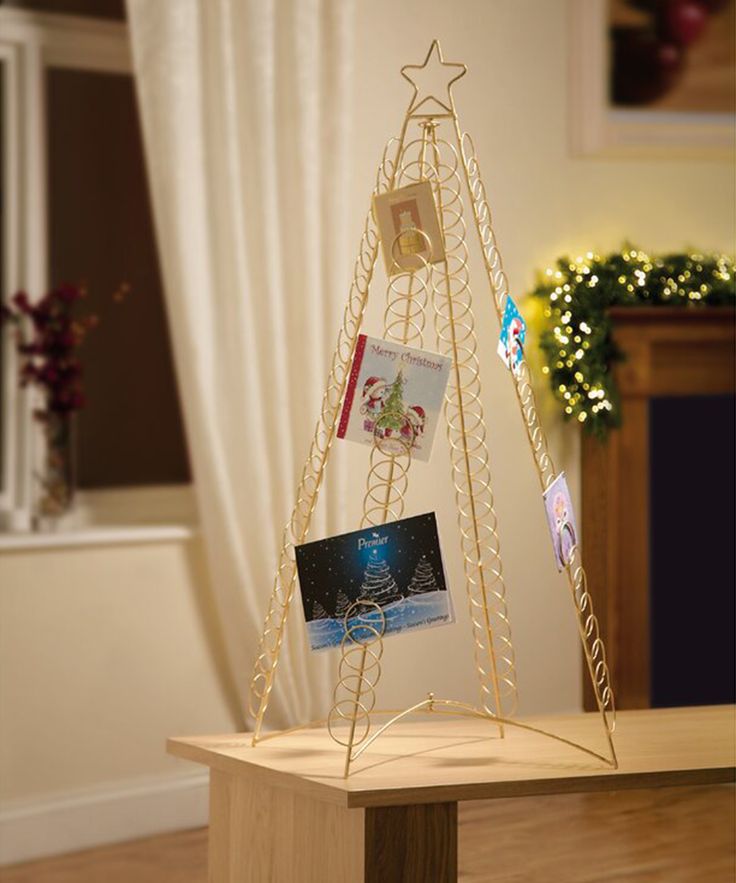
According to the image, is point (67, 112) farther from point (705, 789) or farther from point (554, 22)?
point (705, 789)

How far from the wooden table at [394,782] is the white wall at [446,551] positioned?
146 cm

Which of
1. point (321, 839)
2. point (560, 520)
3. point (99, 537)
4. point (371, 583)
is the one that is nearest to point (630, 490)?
point (99, 537)

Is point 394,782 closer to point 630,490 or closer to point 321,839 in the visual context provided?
point 321,839

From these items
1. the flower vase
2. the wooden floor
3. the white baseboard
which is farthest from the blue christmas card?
the white baseboard

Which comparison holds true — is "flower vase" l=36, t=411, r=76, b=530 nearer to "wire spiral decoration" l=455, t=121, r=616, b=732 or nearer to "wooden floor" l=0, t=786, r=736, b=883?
"wooden floor" l=0, t=786, r=736, b=883

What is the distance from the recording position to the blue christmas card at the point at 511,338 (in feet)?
8.67

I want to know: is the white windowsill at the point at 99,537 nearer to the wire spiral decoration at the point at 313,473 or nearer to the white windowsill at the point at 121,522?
the white windowsill at the point at 121,522

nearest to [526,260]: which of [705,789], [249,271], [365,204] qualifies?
[365,204]

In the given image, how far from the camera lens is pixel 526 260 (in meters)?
5.21

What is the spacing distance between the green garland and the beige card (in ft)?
8.08

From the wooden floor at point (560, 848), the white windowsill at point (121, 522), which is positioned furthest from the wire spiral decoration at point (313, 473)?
the wooden floor at point (560, 848)

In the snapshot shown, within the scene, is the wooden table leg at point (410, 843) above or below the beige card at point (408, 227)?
below

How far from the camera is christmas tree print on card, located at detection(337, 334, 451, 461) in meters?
2.55

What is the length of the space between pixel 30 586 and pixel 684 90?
302 cm
